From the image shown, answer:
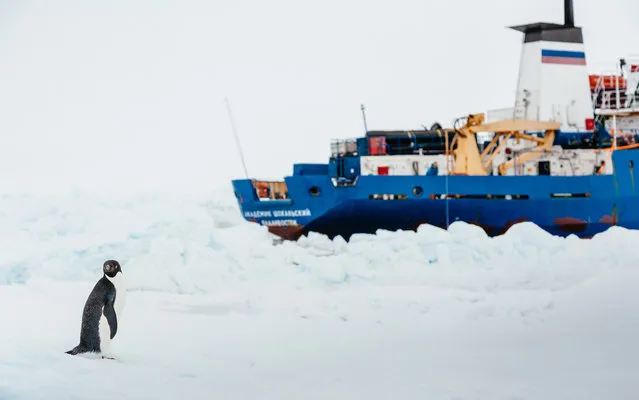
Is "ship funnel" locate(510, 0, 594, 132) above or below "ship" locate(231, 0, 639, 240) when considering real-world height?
above

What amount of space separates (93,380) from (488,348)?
258 centimetres

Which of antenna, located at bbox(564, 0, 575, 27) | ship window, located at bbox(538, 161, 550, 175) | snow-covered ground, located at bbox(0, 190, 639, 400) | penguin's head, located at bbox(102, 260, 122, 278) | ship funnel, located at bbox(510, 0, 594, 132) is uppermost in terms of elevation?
antenna, located at bbox(564, 0, 575, 27)

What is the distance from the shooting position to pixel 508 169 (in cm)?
1415

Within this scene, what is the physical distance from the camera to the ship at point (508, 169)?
1300 centimetres

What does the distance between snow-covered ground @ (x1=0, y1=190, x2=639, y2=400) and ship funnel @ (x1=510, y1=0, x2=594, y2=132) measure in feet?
17.9

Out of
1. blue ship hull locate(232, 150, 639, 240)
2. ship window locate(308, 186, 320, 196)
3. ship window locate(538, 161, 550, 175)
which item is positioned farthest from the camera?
ship window locate(538, 161, 550, 175)

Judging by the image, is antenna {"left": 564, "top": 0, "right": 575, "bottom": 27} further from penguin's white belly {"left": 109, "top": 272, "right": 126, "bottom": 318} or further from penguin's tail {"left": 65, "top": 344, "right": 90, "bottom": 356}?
penguin's tail {"left": 65, "top": 344, "right": 90, "bottom": 356}

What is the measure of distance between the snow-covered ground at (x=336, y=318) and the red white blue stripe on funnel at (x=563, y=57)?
5.93 meters

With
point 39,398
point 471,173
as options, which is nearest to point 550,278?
point 39,398

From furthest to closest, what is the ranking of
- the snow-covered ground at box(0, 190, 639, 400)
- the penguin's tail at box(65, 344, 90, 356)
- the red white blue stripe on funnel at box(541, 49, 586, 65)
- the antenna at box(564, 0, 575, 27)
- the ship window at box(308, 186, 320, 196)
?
the antenna at box(564, 0, 575, 27) → the red white blue stripe on funnel at box(541, 49, 586, 65) → the ship window at box(308, 186, 320, 196) → the penguin's tail at box(65, 344, 90, 356) → the snow-covered ground at box(0, 190, 639, 400)

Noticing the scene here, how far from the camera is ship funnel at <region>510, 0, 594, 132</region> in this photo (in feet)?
47.9

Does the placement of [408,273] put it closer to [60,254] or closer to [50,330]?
[50,330]

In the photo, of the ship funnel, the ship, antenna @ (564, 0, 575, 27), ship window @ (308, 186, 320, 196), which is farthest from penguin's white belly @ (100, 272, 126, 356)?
antenna @ (564, 0, 575, 27)

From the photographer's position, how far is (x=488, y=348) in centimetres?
580
